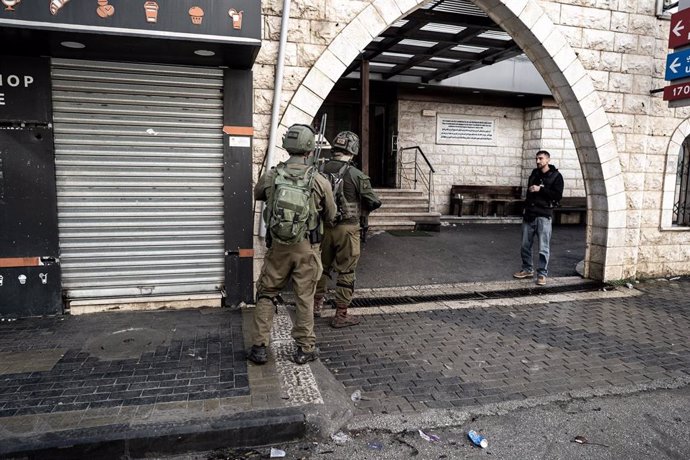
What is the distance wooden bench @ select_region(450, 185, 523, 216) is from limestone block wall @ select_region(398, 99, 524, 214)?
0.32m

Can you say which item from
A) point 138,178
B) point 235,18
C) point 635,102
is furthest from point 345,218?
point 635,102

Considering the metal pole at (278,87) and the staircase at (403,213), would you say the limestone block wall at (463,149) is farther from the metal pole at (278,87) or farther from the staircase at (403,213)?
the metal pole at (278,87)

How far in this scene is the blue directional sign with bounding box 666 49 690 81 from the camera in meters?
6.89

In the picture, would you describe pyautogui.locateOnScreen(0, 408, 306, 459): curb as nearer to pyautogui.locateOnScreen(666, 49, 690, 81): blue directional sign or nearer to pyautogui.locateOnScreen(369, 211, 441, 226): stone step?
pyautogui.locateOnScreen(666, 49, 690, 81): blue directional sign

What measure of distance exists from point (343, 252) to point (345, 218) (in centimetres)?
37

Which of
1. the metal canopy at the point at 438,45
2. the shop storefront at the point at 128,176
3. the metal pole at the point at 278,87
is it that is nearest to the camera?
the shop storefront at the point at 128,176

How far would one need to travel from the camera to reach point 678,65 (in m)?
7.02

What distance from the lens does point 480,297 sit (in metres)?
6.66

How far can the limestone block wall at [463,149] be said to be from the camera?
14594mm

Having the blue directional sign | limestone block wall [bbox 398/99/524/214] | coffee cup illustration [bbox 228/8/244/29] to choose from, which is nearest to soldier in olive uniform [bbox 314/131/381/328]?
coffee cup illustration [bbox 228/8/244/29]

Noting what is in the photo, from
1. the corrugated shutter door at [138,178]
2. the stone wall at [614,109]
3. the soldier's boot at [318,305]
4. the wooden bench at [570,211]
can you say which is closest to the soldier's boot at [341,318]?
the soldier's boot at [318,305]

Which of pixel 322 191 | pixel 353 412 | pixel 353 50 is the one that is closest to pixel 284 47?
pixel 353 50

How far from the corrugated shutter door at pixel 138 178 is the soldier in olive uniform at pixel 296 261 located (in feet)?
5.62

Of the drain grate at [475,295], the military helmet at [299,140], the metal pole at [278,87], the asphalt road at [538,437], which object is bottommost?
the asphalt road at [538,437]
